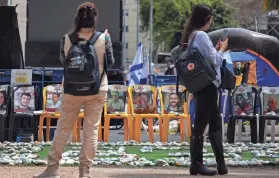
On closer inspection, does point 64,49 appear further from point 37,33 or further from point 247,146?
point 37,33

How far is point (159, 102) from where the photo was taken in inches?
551

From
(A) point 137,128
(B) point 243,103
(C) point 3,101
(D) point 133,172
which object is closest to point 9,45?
(C) point 3,101

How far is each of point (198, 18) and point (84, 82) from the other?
1761 millimetres

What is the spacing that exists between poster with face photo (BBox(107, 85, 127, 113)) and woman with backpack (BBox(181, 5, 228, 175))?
493 cm

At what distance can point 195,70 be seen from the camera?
27.6ft

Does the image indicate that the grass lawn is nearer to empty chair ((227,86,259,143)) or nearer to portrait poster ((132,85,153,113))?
empty chair ((227,86,259,143))

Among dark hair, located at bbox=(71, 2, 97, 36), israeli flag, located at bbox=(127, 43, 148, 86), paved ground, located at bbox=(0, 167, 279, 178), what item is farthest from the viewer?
israeli flag, located at bbox=(127, 43, 148, 86)

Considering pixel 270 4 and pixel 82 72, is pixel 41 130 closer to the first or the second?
pixel 270 4

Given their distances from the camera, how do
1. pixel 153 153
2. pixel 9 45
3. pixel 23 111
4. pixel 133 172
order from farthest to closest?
1. pixel 9 45
2. pixel 23 111
3. pixel 153 153
4. pixel 133 172

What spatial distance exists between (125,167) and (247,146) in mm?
3475

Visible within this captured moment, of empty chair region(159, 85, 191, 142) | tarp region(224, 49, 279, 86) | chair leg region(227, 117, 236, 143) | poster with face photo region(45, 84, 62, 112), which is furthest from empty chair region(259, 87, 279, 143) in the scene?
tarp region(224, 49, 279, 86)

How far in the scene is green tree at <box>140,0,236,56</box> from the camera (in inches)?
2002

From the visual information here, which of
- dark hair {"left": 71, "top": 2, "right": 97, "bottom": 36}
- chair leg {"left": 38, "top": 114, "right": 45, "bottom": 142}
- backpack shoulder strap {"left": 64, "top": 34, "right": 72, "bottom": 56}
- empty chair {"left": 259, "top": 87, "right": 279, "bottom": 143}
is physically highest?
dark hair {"left": 71, "top": 2, "right": 97, "bottom": 36}

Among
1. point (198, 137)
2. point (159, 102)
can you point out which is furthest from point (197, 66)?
point (159, 102)
